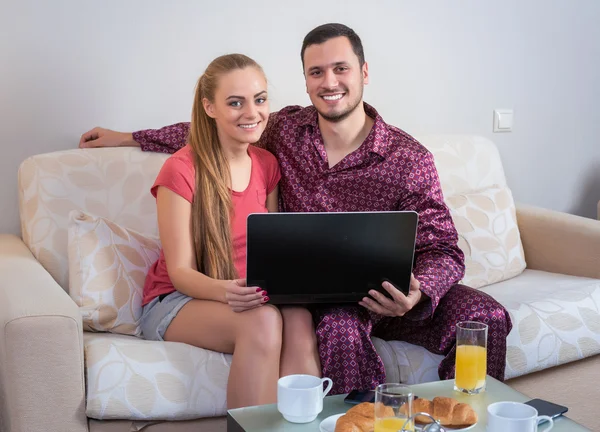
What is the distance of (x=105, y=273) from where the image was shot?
198 cm

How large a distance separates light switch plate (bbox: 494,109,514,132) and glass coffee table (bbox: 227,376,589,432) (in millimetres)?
1790

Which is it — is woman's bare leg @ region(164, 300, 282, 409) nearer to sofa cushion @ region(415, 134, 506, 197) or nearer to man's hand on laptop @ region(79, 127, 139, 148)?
man's hand on laptop @ region(79, 127, 139, 148)

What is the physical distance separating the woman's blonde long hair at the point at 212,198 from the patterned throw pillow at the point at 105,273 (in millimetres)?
192

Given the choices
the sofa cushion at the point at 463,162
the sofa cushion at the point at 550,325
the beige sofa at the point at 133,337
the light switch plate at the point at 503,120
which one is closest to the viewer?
the beige sofa at the point at 133,337

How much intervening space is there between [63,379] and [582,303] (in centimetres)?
141

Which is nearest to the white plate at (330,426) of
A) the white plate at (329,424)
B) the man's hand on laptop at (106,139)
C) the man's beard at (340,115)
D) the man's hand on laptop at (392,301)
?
the white plate at (329,424)

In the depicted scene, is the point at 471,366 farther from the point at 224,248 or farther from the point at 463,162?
the point at 463,162

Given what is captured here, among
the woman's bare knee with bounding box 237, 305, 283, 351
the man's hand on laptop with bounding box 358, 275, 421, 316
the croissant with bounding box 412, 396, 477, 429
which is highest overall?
the man's hand on laptop with bounding box 358, 275, 421, 316

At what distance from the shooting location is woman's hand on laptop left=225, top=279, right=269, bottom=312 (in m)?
1.73

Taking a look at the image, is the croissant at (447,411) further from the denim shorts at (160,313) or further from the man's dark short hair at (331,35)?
the man's dark short hair at (331,35)

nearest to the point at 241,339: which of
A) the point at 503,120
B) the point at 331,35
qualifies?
the point at 331,35

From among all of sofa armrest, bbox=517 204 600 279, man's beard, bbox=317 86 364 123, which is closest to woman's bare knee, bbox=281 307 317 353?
man's beard, bbox=317 86 364 123

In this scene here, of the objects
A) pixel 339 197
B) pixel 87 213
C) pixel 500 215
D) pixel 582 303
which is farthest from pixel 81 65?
pixel 582 303

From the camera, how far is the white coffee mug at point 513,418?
127cm
